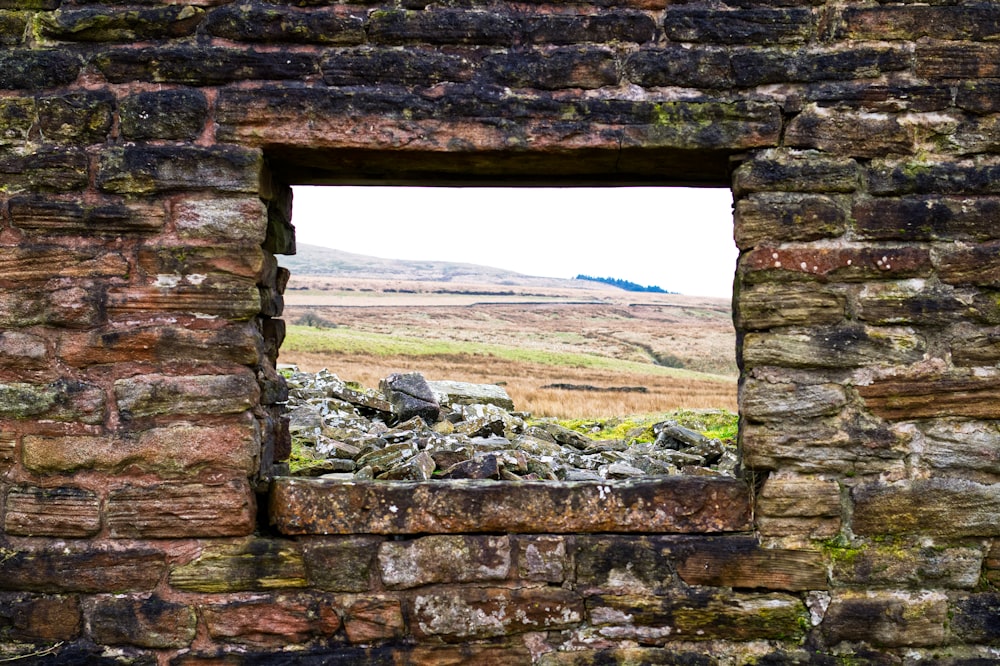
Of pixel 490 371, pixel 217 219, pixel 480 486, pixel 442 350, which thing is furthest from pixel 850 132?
pixel 442 350

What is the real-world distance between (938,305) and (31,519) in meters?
3.68

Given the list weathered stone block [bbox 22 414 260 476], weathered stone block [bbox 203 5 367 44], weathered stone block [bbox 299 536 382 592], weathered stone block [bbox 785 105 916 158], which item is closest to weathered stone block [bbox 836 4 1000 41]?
weathered stone block [bbox 785 105 916 158]

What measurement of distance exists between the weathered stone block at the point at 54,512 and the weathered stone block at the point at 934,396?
3078 millimetres

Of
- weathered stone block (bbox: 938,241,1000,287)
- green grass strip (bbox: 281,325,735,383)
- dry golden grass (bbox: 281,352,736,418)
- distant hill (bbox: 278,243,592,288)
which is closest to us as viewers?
weathered stone block (bbox: 938,241,1000,287)

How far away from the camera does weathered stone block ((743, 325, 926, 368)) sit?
2.92 m

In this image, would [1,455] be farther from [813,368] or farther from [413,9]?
[813,368]

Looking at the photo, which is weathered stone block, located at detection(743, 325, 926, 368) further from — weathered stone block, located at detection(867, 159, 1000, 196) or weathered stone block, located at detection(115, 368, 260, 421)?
weathered stone block, located at detection(115, 368, 260, 421)

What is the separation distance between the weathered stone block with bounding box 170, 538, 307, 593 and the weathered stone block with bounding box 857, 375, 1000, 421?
2398mm

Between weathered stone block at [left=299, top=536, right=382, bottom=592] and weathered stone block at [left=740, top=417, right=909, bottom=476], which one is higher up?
weathered stone block at [left=740, top=417, right=909, bottom=476]

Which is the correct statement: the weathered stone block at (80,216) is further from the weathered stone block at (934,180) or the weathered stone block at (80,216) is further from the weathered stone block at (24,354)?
the weathered stone block at (934,180)

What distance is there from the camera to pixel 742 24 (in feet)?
9.71

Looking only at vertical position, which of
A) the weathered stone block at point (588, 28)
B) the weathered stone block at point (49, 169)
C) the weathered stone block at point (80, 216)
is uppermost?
the weathered stone block at point (588, 28)

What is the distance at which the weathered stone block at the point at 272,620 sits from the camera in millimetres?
2934

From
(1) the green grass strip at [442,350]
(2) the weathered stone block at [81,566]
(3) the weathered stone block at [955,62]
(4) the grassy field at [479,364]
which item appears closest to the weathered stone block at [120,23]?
(2) the weathered stone block at [81,566]
